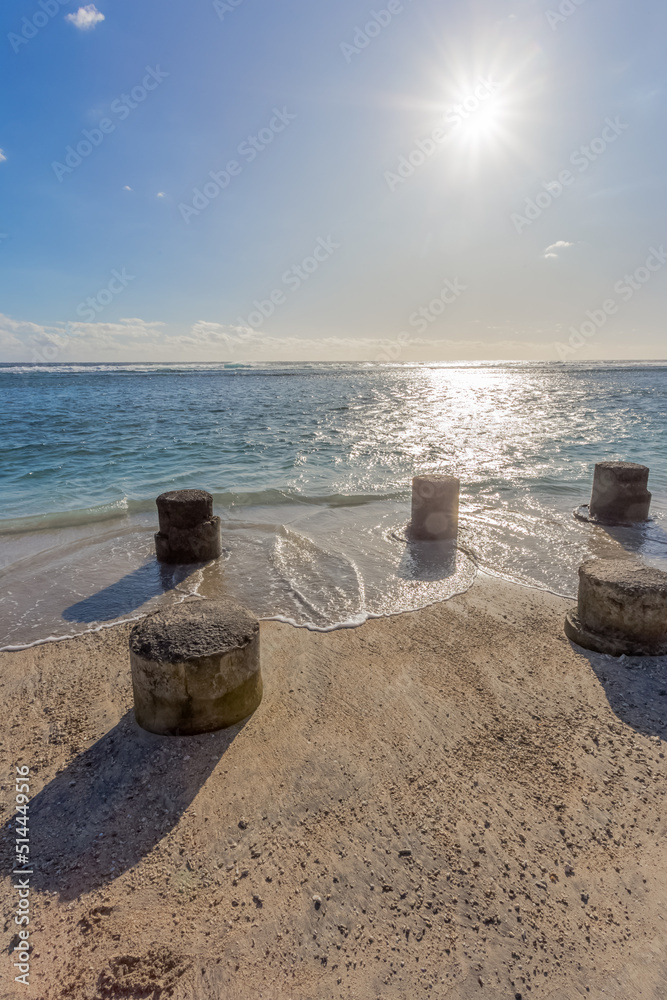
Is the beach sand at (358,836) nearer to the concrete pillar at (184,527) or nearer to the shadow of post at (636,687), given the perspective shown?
the shadow of post at (636,687)

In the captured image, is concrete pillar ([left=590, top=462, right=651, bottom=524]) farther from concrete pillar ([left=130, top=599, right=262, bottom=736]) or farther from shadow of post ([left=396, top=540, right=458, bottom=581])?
concrete pillar ([left=130, top=599, right=262, bottom=736])

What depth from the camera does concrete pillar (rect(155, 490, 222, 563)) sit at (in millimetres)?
6605

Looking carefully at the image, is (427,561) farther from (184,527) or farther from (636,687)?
(184,527)

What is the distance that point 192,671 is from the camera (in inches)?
129

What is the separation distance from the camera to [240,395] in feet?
128

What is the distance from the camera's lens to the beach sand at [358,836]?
2135 mm

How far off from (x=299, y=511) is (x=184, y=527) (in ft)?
10.1

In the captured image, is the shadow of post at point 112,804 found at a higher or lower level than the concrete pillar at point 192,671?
lower

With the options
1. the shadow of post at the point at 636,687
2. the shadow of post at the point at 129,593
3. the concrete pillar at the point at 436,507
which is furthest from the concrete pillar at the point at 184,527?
the shadow of post at the point at 636,687

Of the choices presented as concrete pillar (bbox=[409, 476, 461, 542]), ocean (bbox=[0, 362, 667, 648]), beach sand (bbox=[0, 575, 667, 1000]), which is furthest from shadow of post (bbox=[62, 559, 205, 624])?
concrete pillar (bbox=[409, 476, 461, 542])

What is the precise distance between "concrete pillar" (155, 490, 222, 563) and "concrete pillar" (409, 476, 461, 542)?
303 cm

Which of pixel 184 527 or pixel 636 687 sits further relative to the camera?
pixel 184 527

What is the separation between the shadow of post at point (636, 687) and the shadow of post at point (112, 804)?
8.97ft

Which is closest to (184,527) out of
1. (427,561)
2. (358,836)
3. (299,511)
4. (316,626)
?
(316,626)
